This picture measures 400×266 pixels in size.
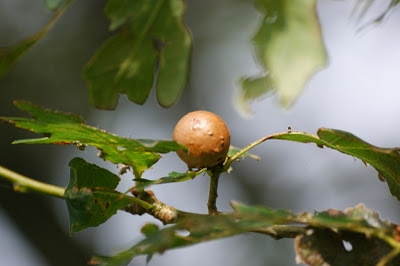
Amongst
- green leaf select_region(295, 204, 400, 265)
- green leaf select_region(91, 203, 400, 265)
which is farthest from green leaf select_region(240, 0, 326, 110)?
green leaf select_region(295, 204, 400, 265)

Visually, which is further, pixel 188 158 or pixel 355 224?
pixel 188 158

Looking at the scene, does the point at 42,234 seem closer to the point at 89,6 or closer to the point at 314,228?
the point at 89,6

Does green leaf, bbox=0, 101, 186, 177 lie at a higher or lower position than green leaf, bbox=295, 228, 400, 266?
higher

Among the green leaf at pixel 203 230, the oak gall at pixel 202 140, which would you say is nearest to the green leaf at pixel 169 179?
the oak gall at pixel 202 140

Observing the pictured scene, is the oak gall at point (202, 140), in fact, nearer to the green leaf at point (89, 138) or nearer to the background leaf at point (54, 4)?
the green leaf at point (89, 138)

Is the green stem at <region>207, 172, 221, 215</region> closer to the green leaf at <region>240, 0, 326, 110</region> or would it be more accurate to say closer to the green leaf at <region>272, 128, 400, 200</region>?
the green leaf at <region>272, 128, 400, 200</region>

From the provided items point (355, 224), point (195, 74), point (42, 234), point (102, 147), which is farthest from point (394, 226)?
point (195, 74)

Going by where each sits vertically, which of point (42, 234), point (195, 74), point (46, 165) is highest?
point (195, 74)
